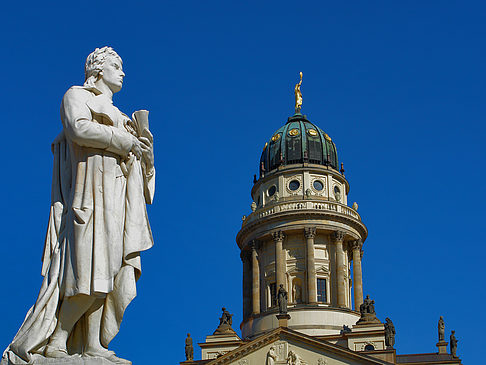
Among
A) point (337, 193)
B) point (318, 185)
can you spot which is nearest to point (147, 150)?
point (318, 185)

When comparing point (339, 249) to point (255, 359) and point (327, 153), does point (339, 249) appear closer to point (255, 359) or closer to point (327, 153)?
point (327, 153)

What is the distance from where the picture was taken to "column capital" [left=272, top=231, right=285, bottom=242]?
78.8 metres

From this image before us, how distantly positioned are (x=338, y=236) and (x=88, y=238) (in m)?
72.5

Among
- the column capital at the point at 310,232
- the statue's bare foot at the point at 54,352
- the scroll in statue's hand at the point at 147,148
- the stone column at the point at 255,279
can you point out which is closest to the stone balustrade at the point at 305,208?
the column capital at the point at 310,232

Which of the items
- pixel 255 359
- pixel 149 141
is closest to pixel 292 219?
pixel 255 359

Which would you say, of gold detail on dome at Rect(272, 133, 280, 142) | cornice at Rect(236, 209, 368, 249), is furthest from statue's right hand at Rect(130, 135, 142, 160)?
gold detail on dome at Rect(272, 133, 280, 142)

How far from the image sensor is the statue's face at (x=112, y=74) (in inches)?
316

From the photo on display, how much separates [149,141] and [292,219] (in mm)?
71141

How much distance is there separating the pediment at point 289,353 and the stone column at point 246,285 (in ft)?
51.7

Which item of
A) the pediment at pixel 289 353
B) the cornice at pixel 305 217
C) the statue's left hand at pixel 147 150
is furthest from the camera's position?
the cornice at pixel 305 217

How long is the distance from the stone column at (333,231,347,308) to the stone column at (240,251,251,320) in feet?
28.9

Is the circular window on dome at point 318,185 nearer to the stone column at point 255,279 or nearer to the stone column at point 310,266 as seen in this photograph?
the stone column at point 310,266

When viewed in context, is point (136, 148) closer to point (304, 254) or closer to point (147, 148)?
point (147, 148)

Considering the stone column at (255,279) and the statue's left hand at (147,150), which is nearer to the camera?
the statue's left hand at (147,150)
